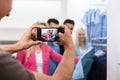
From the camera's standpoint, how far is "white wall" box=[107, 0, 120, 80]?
1780 mm

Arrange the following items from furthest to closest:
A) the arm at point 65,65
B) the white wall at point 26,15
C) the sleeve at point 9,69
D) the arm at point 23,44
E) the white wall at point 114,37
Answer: the white wall at point 26,15 < the white wall at point 114,37 < the arm at point 23,44 < the arm at point 65,65 < the sleeve at point 9,69

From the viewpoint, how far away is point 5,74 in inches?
24.5

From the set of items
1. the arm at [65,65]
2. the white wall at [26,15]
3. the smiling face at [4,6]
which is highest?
the white wall at [26,15]

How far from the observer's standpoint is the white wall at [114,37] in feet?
5.84

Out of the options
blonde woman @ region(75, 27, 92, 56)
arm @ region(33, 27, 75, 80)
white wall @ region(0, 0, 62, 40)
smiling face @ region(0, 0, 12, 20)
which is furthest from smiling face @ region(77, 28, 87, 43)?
smiling face @ region(0, 0, 12, 20)

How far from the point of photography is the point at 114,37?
1808 mm

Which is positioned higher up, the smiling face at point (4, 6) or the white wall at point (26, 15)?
→ the white wall at point (26, 15)

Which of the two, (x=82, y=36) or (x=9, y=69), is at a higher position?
(x=82, y=36)

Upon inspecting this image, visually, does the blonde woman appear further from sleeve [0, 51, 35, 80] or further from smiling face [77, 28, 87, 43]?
sleeve [0, 51, 35, 80]

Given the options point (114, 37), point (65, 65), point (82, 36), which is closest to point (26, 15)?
point (82, 36)

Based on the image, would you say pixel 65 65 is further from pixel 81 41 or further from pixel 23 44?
pixel 81 41

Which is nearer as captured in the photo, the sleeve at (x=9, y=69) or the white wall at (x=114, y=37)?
the sleeve at (x=9, y=69)

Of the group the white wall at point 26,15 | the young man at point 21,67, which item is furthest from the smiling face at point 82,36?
the young man at point 21,67

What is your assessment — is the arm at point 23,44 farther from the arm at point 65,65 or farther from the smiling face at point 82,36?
the smiling face at point 82,36
